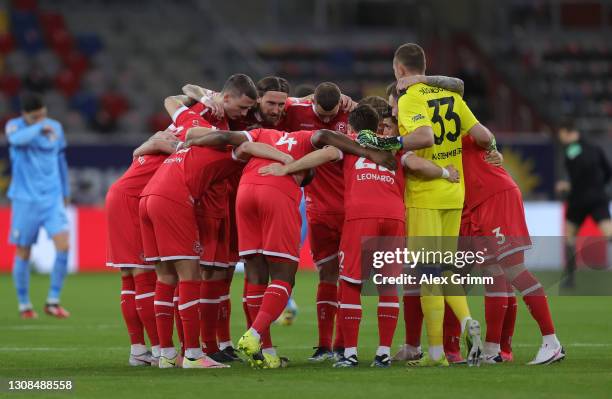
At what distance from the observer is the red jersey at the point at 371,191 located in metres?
9.15

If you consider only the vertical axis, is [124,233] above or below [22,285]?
above

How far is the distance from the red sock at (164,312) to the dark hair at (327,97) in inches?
76.3

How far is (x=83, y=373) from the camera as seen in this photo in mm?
8805

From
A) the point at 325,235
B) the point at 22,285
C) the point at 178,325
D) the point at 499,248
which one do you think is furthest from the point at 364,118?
the point at 22,285

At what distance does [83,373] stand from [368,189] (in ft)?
8.08

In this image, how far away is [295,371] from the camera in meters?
8.87

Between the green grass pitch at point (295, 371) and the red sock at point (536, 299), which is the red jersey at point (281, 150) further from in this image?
the red sock at point (536, 299)

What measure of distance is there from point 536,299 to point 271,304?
6.75 feet

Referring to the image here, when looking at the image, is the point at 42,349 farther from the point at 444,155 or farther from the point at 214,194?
the point at 444,155

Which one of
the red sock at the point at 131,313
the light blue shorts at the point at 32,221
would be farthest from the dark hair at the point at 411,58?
the light blue shorts at the point at 32,221

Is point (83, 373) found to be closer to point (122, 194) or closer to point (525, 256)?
point (122, 194)

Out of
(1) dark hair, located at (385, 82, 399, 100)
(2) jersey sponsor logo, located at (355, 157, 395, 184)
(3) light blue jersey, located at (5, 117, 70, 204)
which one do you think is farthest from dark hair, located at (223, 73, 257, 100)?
(3) light blue jersey, located at (5, 117, 70, 204)

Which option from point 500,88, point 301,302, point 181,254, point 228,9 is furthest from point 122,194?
point 228,9

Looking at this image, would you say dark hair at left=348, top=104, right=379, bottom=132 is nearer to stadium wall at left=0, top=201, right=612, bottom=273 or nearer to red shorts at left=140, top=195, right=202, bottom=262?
red shorts at left=140, top=195, right=202, bottom=262
